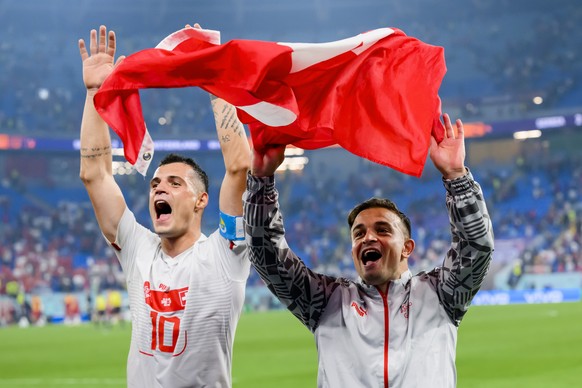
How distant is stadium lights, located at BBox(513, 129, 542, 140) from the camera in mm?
46812

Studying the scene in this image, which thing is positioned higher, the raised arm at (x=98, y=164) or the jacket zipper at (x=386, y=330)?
the raised arm at (x=98, y=164)

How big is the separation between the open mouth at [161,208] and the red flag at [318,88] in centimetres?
62

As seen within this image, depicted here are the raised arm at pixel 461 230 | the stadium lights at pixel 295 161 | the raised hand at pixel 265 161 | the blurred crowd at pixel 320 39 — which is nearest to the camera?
the raised arm at pixel 461 230

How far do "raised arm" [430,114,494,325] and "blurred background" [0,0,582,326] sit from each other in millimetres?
30366

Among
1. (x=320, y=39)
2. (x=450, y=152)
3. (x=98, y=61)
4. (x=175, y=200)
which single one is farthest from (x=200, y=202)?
(x=320, y=39)

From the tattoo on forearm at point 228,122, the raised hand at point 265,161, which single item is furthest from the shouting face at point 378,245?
the tattoo on forearm at point 228,122

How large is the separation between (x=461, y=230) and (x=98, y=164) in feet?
7.85

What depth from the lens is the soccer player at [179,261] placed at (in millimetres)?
4523

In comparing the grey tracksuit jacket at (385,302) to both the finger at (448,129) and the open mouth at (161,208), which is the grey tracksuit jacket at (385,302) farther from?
the open mouth at (161,208)

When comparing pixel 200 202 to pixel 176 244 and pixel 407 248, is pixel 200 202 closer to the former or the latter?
pixel 176 244

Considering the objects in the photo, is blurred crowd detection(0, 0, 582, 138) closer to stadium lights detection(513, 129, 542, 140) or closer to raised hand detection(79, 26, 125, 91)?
stadium lights detection(513, 129, 542, 140)

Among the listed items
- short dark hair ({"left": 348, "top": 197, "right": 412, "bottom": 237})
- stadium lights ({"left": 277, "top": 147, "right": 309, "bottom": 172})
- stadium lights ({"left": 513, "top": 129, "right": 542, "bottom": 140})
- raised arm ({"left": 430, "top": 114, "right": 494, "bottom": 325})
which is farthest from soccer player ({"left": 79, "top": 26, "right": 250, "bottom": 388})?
stadium lights ({"left": 277, "top": 147, "right": 309, "bottom": 172})

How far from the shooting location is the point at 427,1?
58.3m

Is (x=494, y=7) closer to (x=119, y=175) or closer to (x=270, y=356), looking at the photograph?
(x=119, y=175)
